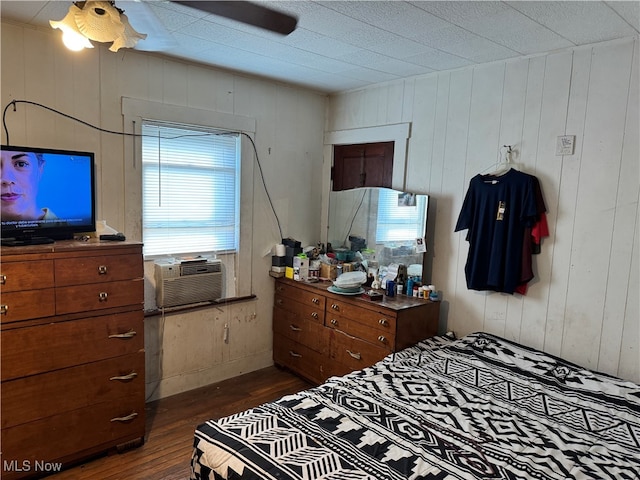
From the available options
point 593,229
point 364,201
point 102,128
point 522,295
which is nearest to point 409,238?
point 364,201

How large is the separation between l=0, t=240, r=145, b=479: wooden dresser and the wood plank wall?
2.21 m

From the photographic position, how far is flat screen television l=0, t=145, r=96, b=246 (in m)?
2.41

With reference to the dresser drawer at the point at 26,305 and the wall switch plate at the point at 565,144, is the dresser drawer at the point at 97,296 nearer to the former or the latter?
the dresser drawer at the point at 26,305

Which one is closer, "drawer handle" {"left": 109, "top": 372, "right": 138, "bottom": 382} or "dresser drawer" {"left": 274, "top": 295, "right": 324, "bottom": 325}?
"drawer handle" {"left": 109, "top": 372, "right": 138, "bottom": 382}

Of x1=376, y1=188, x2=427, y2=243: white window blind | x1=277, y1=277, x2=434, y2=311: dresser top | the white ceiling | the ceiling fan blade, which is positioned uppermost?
the white ceiling

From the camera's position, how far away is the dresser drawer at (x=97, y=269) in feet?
7.73

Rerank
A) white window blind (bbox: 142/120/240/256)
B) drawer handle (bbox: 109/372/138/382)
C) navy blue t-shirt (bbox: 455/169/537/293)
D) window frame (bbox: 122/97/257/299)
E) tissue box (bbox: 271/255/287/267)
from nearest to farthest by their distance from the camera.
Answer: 1. drawer handle (bbox: 109/372/138/382)
2. navy blue t-shirt (bbox: 455/169/537/293)
3. window frame (bbox: 122/97/257/299)
4. white window blind (bbox: 142/120/240/256)
5. tissue box (bbox: 271/255/287/267)

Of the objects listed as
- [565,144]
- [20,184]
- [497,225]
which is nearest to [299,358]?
[497,225]

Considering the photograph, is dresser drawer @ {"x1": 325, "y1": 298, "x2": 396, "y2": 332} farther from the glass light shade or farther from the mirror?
the glass light shade

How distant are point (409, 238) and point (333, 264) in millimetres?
733

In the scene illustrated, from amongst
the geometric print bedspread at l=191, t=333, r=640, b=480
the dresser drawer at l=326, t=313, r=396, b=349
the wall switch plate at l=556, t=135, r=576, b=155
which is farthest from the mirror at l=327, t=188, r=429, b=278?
the geometric print bedspread at l=191, t=333, r=640, b=480

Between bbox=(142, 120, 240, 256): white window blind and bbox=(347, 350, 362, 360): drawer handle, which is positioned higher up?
bbox=(142, 120, 240, 256): white window blind

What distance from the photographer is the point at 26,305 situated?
2.25 meters

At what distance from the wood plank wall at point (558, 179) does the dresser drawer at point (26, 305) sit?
2562 millimetres
